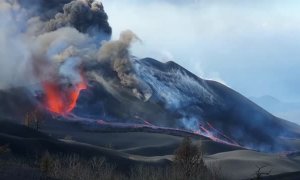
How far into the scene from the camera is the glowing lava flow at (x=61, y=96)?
118 m

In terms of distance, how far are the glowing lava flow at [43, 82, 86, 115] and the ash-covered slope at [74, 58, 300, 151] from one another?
1941mm

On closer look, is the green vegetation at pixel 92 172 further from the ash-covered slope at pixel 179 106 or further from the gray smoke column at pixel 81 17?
the gray smoke column at pixel 81 17

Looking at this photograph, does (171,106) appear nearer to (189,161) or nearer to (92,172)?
(189,161)

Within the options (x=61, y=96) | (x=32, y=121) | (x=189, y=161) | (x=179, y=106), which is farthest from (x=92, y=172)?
(x=179, y=106)

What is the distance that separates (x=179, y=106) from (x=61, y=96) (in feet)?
87.7

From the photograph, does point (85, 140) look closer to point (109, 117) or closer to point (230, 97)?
point (109, 117)

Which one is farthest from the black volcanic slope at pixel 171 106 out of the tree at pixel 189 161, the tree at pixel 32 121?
the tree at pixel 189 161

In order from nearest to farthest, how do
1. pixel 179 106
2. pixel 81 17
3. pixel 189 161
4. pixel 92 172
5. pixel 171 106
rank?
pixel 92 172
pixel 189 161
pixel 171 106
pixel 179 106
pixel 81 17

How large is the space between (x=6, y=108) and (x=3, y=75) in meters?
14.0

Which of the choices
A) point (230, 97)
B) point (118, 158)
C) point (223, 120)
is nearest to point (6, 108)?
point (118, 158)

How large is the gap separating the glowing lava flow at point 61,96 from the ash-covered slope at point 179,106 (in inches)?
76.4

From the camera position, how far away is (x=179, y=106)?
132250 millimetres

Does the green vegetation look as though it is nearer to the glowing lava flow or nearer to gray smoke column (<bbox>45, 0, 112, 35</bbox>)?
the glowing lava flow

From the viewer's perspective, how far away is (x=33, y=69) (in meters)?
128
